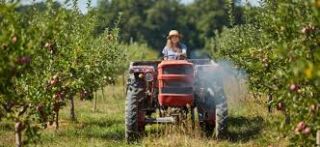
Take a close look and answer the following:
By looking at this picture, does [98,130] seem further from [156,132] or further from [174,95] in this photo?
[174,95]

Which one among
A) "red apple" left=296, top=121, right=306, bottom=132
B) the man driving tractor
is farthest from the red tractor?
"red apple" left=296, top=121, right=306, bottom=132

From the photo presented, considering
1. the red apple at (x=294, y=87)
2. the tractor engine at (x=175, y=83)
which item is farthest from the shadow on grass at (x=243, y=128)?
the red apple at (x=294, y=87)

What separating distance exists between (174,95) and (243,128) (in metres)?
2.65

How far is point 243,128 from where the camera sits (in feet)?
41.7

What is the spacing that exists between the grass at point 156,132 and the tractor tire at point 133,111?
23 cm

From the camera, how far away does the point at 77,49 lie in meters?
11.6

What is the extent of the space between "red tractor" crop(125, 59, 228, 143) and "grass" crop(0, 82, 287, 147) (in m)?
0.27

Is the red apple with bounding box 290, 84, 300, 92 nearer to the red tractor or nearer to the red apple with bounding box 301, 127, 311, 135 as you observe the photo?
the red apple with bounding box 301, 127, 311, 135

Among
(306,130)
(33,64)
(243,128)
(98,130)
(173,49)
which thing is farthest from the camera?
(98,130)

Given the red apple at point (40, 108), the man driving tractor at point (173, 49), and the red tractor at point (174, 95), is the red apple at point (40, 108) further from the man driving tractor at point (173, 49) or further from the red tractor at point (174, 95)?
the man driving tractor at point (173, 49)

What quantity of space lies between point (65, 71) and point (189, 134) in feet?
9.01

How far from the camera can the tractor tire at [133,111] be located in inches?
427

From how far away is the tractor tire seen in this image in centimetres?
1084

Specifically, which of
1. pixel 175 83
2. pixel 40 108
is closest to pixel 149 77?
pixel 175 83
